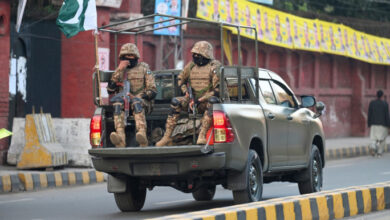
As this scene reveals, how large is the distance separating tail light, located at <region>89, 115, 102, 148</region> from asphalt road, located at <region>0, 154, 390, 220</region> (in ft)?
2.92

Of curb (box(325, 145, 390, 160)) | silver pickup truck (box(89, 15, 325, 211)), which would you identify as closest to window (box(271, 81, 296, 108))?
silver pickup truck (box(89, 15, 325, 211))

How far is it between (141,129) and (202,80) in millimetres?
974

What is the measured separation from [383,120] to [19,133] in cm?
1130

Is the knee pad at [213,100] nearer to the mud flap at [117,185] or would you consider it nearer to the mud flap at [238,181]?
the mud flap at [238,181]

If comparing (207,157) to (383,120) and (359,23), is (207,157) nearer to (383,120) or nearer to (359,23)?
(383,120)

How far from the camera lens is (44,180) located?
16.4 metres

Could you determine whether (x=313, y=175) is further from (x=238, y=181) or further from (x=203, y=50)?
(x=203, y=50)

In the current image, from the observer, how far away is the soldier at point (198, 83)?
36.1 ft

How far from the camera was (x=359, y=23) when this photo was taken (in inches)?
1444

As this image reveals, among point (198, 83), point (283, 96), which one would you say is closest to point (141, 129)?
point (198, 83)

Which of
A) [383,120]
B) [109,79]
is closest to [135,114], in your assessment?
[109,79]

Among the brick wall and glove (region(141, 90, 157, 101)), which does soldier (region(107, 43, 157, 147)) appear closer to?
glove (region(141, 90, 157, 101))

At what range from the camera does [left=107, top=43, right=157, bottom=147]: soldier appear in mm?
10961

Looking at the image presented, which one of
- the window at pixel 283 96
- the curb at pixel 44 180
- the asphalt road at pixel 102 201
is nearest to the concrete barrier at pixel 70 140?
the curb at pixel 44 180
